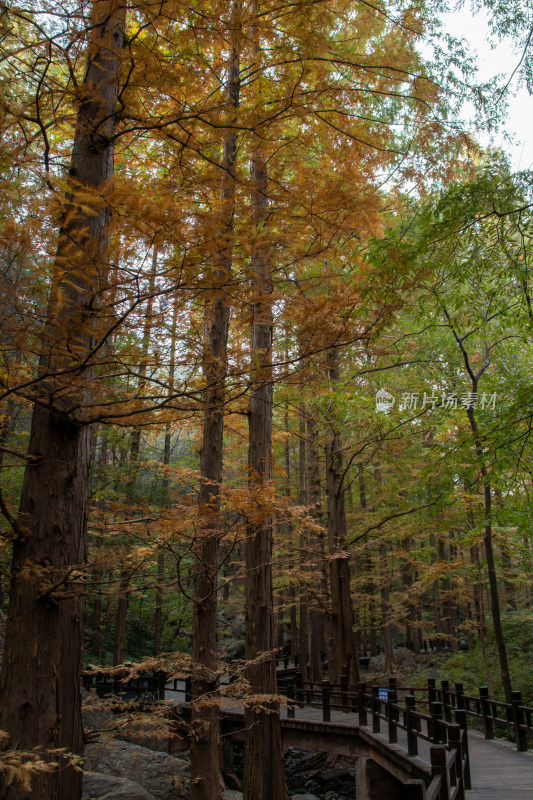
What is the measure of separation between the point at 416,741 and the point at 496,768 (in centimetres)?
114

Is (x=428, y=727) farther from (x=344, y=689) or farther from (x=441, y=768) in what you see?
(x=344, y=689)

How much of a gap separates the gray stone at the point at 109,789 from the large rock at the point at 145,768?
2.75 ft

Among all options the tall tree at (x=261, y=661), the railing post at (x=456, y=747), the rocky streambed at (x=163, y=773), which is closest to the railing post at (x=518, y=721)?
the railing post at (x=456, y=747)

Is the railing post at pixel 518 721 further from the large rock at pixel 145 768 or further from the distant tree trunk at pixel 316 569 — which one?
the large rock at pixel 145 768

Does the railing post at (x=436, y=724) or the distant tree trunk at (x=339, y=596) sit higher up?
the distant tree trunk at (x=339, y=596)

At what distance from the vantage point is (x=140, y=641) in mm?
20953

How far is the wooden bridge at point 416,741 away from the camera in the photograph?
5883 mm

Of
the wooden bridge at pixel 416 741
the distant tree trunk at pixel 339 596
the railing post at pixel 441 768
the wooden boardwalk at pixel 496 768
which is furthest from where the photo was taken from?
the distant tree trunk at pixel 339 596

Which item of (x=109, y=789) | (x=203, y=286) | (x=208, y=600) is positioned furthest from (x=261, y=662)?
(x=203, y=286)

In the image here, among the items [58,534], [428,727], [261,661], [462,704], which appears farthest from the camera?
[462,704]

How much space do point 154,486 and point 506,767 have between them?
9602 millimetres

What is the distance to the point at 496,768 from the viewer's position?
738 centimetres

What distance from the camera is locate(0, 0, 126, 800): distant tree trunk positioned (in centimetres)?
257

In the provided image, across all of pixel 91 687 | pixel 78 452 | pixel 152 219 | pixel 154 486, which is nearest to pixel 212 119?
pixel 152 219
